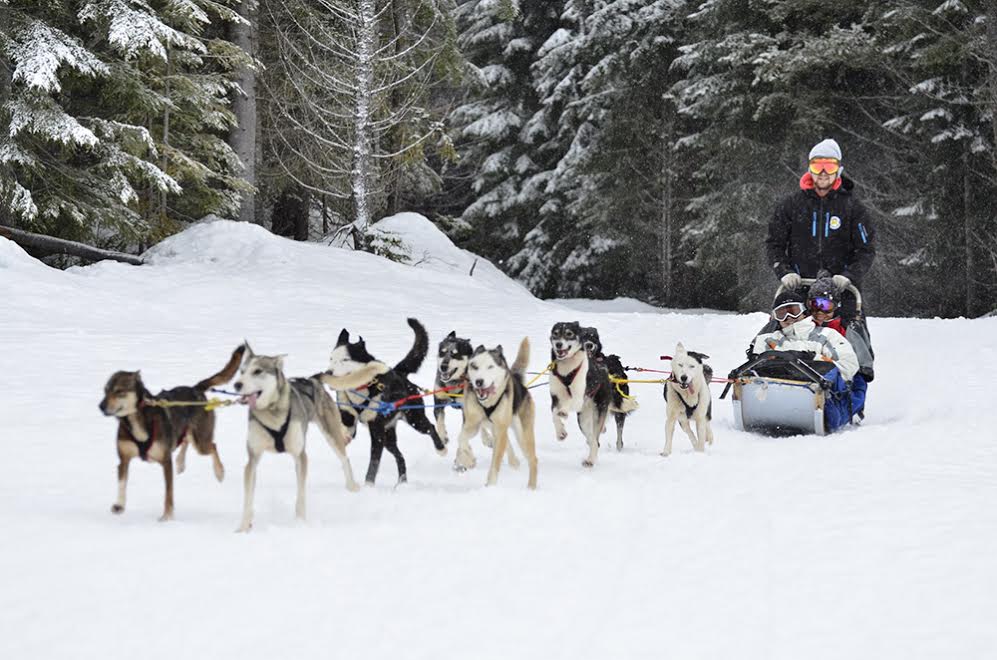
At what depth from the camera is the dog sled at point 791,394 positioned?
7344mm

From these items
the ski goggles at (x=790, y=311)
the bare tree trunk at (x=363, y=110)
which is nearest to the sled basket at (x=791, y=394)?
the ski goggles at (x=790, y=311)

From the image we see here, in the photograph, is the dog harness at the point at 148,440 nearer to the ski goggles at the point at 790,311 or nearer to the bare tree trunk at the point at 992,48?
the ski goggles at the point at 790,311

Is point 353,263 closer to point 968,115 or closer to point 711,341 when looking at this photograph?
point 711,341

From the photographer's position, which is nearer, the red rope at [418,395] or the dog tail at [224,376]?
the dog tail at [224,376]

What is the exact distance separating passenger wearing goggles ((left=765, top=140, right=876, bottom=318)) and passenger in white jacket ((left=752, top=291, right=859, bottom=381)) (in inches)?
13.8

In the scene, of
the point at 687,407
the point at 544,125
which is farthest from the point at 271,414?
the point at 544,125

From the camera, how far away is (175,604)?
346cm

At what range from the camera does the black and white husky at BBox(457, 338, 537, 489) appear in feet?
17.9

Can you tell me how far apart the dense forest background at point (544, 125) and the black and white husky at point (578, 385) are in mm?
9797

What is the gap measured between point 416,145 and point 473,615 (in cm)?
1865

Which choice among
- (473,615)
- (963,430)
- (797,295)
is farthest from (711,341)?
(473,615)

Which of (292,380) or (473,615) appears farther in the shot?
(292,380)

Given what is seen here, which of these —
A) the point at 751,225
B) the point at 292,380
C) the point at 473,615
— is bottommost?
the point at 473,615

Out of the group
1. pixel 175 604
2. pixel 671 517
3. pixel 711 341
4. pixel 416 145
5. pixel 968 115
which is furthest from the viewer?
pixel 416 145
